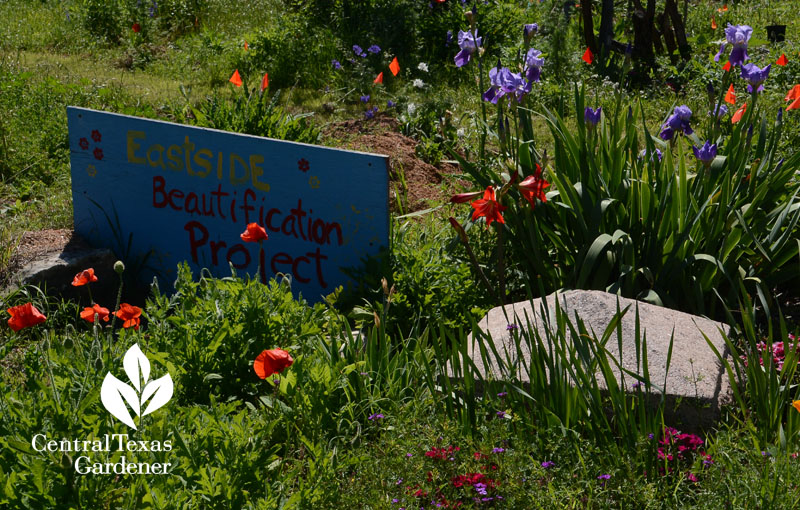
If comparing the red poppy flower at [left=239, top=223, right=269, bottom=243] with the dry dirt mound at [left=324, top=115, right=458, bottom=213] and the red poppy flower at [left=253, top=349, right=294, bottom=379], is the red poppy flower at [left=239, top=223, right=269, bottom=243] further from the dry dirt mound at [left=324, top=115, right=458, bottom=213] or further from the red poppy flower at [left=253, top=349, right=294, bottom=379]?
the dry dirt mound at [left=324, top=115, right=458, bottom=213]

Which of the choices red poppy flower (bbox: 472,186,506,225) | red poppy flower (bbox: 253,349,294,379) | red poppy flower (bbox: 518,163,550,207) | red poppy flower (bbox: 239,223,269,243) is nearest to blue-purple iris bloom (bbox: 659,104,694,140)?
red poppy flower (bbox: 518,163,550,207)

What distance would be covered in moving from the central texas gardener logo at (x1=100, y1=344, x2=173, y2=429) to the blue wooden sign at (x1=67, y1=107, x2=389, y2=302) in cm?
124

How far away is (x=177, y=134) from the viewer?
11.1 ft

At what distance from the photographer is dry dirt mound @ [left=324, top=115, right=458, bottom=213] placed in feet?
13.6

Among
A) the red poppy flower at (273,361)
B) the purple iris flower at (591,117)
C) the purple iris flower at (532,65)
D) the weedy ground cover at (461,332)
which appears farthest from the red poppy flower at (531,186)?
the red poppy flower at (273,361)

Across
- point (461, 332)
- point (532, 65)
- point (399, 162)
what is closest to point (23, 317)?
point (461, 332)

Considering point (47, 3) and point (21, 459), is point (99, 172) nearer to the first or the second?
point (21, 459)

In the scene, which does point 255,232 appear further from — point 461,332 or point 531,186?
point 531,186

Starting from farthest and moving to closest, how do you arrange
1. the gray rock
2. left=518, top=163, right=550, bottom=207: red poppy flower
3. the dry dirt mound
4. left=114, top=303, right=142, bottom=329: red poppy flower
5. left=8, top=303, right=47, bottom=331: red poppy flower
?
the dry dirt mound < left=518, top=163, right=550, bottom=207: red poppy flower < left=114, top=303, right=142, bottom=329: red poppy flower < the gray rock < left=8, top=303, right=47, bottom=331: red poppy flower

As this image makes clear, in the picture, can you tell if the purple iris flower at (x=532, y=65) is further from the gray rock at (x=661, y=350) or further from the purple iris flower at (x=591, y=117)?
the gray rock at (x=661, y=350)

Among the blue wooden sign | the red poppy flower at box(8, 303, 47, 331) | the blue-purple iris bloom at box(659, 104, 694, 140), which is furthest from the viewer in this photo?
the blue wooden sign

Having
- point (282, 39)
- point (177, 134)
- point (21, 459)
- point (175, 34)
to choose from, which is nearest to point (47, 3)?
point (175, 34)

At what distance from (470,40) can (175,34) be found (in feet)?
16.6

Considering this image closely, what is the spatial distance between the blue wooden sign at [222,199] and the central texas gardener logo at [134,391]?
124 centimetres
